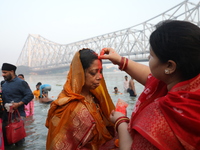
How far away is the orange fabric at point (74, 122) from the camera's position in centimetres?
152

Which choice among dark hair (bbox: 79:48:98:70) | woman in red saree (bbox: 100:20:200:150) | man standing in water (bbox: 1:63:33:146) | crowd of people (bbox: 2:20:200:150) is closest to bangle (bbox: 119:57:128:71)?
crowd of people (bbox: 2:20:200:150)

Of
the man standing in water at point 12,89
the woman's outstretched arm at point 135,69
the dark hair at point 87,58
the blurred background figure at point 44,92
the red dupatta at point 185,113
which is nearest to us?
Result: the red dupatta at point 185,113

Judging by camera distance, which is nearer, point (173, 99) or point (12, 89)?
point (173, 99)

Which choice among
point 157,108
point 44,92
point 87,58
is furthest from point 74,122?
point 44,92

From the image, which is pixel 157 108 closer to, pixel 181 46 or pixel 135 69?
pixel 181 46

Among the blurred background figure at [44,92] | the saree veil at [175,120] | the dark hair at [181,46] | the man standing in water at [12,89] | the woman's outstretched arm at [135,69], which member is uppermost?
the dark hair at [181,46]

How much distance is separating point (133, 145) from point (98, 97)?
103 centimetres

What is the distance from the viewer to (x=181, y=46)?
869 millimetres

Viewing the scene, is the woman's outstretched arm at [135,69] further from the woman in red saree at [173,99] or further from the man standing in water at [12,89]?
the man standing in water at [12,89]

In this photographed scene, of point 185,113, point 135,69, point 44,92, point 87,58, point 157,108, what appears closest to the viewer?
point 185,113

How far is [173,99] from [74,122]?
0.90 meters

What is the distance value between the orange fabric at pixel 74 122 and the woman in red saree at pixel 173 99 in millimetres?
594

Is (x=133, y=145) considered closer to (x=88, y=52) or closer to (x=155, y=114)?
(x=155, y=114)

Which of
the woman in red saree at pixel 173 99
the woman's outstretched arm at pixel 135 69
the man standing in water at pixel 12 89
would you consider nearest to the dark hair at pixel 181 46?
the woman in red saree at pixel 173 99
